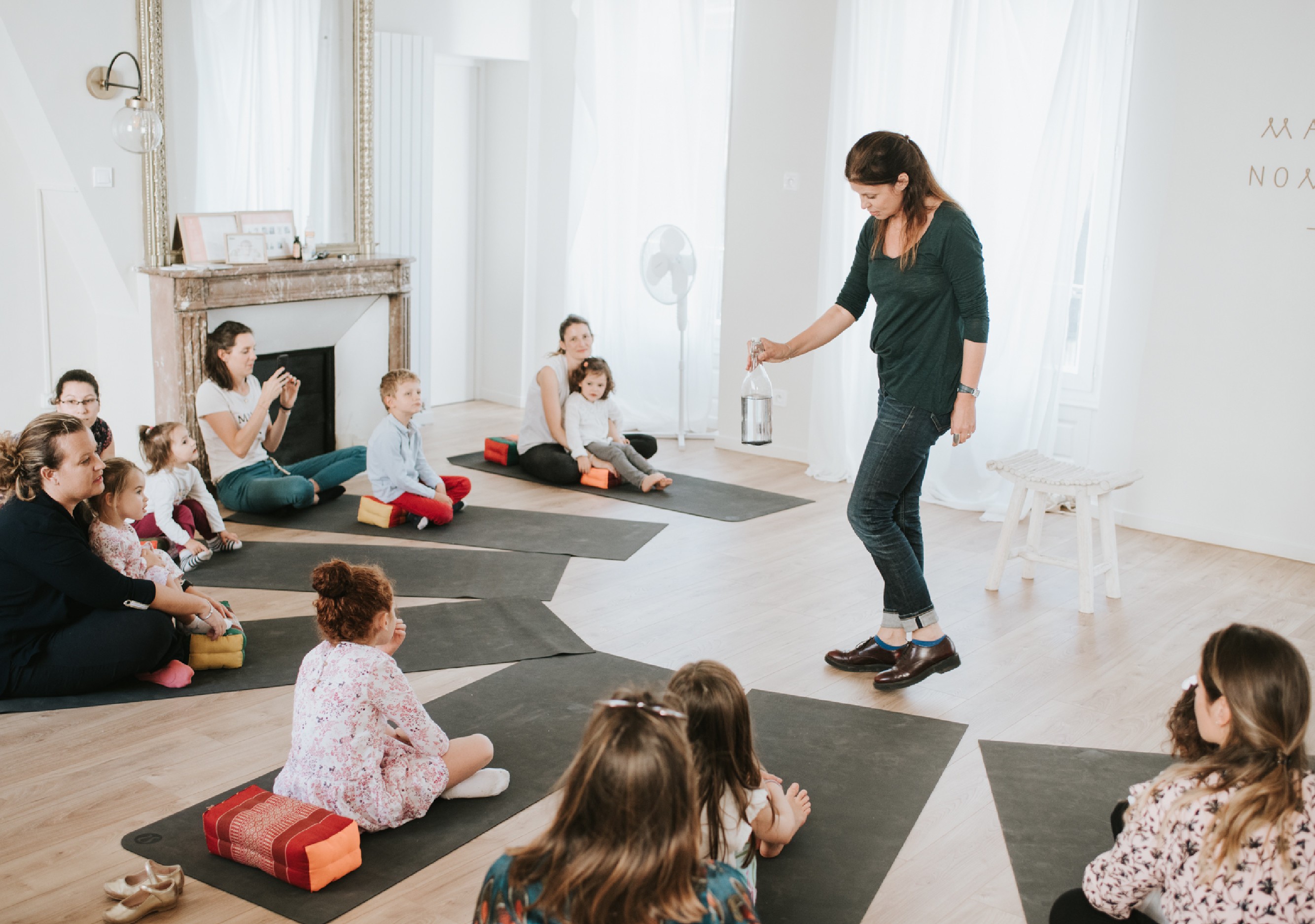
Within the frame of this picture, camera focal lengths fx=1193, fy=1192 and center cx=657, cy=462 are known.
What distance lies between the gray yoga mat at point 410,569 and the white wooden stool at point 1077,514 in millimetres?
1619

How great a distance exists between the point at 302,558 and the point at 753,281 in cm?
294

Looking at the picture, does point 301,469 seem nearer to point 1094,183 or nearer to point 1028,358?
point 1028,358

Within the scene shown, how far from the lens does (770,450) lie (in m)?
6.35

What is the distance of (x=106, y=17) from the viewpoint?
187 inches

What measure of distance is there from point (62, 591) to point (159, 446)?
124 centimetres

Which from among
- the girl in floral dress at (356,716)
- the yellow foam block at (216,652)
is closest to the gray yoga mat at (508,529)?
the yellow foam block at (216,652)

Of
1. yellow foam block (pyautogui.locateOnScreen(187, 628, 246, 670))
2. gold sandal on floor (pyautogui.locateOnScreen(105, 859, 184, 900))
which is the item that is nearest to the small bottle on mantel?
yellow foam block (pyautogui.locateOnScreen(187, 628, 246, 670))

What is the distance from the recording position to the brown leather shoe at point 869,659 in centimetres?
346

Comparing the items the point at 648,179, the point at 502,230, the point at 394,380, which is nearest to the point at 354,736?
the point at 394,380

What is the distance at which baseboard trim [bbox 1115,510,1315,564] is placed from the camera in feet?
15.8

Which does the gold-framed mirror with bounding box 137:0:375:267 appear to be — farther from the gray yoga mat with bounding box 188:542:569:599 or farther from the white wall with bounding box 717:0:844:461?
the white wall with bounding box 717:0:844:461

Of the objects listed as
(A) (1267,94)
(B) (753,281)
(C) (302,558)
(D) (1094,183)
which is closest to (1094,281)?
(D) (1094,183)

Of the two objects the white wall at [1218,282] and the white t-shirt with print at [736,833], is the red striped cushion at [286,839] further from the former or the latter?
the white wall at [1218,282]

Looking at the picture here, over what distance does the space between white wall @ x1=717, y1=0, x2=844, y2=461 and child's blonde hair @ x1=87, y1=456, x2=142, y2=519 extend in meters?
3.41
